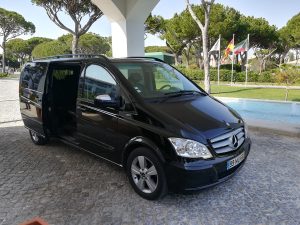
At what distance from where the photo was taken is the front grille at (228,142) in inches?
136

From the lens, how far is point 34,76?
5.84 m

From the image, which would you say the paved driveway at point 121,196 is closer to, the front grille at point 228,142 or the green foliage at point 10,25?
the front grille at point 228,142

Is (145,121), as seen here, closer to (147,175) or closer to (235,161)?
(147,175)

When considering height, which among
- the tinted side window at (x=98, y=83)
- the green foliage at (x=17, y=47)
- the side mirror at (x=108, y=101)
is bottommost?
the side mirror at (x=108, y=101)

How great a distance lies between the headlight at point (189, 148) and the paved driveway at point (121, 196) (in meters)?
0.69

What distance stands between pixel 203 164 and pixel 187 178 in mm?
230

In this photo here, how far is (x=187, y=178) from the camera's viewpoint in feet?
10.8

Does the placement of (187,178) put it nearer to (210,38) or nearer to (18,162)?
(18,162)

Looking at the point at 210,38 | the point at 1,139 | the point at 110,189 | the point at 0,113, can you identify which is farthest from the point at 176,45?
the point at 110,189

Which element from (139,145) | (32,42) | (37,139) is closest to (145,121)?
(139,145)

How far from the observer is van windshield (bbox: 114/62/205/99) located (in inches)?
165

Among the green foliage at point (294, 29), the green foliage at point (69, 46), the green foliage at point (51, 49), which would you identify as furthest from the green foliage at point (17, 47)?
the green foliage at point (294, 29)

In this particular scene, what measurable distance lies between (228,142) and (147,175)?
41.0 inches

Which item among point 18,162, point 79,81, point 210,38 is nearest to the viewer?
point 79,81
